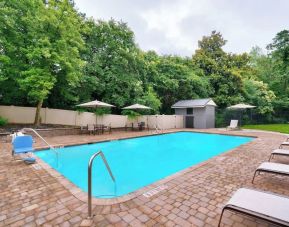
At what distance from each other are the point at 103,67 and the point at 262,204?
51.4 ft

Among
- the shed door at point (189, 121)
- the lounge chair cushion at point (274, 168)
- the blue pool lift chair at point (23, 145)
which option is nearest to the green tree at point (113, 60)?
the shed door at point (189, 121)

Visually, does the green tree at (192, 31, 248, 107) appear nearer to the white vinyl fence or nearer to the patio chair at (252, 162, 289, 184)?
the white vinyl fence

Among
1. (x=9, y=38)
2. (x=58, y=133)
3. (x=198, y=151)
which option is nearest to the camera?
(x=198, y=151)

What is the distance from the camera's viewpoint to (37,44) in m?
10.4

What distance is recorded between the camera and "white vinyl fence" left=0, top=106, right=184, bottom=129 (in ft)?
40.6

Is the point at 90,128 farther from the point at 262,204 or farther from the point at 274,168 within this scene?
the point at 262,204

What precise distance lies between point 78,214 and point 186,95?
764 inches

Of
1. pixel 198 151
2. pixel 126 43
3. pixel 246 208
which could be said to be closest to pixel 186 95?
pixel 126 43

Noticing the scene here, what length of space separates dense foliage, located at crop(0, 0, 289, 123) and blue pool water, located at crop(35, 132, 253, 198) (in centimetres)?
462

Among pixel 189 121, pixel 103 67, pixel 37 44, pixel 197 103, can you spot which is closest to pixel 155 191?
pixel 37 44

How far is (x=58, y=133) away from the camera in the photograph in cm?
1155

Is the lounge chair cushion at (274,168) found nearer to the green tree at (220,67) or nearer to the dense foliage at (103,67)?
the dense foliage at (103,67)

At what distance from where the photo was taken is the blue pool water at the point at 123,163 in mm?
5109

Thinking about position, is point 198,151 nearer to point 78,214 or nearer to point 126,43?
point 78,214
